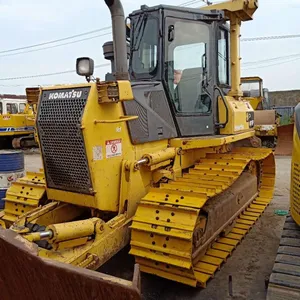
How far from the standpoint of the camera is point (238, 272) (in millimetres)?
4039

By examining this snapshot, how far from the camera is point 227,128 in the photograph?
4973mm

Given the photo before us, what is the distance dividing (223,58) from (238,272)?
9.45 feet

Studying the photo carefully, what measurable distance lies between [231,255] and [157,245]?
156 centimetres

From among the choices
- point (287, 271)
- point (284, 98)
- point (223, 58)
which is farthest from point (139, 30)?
point (284, 98)

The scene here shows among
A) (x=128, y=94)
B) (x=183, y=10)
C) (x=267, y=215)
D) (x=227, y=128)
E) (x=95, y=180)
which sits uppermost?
(x=183, y=10)

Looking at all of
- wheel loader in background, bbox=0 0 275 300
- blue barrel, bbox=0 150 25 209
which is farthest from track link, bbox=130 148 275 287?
blue barrel, bbox=0 150 25 209

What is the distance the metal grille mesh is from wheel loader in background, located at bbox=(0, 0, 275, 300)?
0.01m

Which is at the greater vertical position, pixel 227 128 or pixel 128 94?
pixel 128 94

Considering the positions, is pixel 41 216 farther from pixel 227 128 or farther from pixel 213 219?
pixel 227 128

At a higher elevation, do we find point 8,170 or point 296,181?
point 296,181

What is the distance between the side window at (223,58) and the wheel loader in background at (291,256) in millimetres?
2047

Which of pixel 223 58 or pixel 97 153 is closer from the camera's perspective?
pixel 97 153

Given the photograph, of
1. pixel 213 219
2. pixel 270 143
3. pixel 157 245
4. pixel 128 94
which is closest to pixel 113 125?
pixel 128 94

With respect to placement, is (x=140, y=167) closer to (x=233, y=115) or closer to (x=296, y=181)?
(x=296, y=181)
